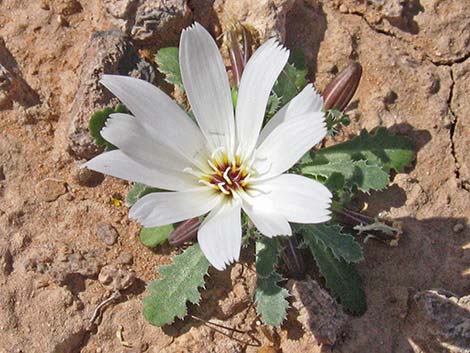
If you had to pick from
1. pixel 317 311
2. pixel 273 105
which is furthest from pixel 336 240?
pixel 273 105

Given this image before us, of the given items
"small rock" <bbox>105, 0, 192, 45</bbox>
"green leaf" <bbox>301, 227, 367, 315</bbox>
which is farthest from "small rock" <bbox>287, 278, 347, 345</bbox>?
"small rock" <bbox>105, 0, 192, 45</bbox>

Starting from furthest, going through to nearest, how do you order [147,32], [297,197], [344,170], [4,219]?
[147,32], [4,219], [344,170], [297,197]

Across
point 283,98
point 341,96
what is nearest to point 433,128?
point 341,96

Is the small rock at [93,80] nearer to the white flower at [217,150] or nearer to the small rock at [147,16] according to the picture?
the small rock at [147,16]

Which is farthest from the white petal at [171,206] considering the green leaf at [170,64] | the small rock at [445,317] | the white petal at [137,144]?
the small rock at [445,317]

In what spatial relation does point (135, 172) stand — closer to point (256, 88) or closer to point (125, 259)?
point (256, 88)

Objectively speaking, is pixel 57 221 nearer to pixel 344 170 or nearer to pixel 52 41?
pixel 52 41

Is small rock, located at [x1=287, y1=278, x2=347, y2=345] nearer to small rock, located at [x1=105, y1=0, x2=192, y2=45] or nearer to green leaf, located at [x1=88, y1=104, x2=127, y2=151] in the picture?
green leaf, located at [x1=88, y1=104, x2=127, y2=151]

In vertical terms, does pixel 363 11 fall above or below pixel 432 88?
above
